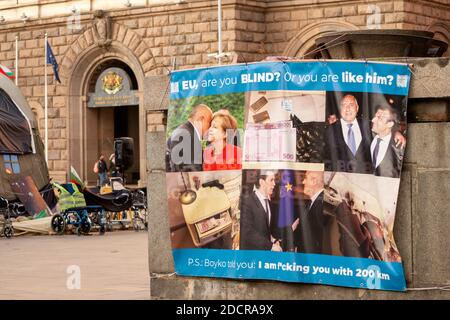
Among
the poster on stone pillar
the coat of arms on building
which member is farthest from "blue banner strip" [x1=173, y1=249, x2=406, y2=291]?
the coat of arms on building

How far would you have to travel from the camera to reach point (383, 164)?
35.0 feet

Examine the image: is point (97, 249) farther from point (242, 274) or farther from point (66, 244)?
point (242, 274)

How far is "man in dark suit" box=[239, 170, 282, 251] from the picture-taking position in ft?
36.8

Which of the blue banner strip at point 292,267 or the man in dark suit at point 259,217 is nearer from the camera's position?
the blue banner strip at point 292,267

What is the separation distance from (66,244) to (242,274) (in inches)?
497

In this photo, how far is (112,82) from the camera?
145 ft

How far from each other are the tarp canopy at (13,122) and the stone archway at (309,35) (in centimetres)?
1089

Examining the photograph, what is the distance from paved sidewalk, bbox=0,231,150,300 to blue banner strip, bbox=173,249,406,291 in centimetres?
188

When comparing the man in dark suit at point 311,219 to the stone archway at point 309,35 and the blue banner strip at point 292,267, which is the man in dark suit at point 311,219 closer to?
the blue banner strip at point 292,267

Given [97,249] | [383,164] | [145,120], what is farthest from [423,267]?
[145,120]

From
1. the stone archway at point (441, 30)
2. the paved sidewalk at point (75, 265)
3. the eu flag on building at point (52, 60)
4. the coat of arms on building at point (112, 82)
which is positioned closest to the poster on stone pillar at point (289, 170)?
the paved sidewalk at point (75, 265)

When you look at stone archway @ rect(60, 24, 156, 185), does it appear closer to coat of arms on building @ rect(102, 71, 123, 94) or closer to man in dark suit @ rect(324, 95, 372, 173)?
coat of arms on building @ rect(102, 71, 123, 94)

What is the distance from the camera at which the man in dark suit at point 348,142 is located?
1076cm

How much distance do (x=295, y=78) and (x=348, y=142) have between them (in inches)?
28.0
